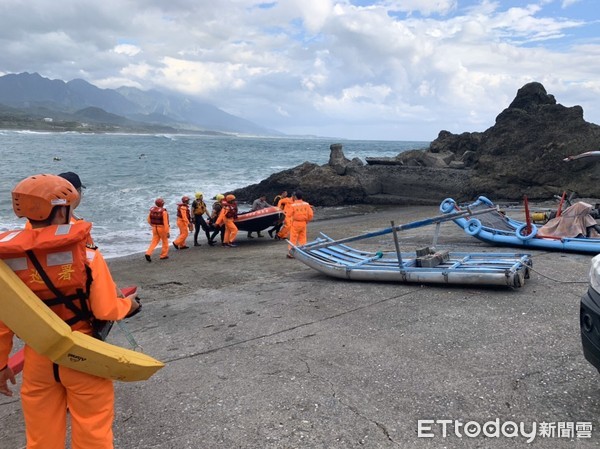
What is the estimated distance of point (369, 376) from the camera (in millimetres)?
4090

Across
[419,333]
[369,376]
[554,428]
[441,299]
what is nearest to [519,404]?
[554,428]

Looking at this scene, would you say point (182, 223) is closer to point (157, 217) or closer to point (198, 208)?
point (198, 208)

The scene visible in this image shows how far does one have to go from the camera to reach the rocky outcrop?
67.0ft

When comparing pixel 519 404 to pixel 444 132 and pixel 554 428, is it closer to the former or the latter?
pixel 554 428

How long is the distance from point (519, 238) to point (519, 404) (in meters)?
6.31

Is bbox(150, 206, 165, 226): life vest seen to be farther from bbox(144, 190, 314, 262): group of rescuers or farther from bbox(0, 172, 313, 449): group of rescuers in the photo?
bbox(0, 172, 313, 449): group of rescuers

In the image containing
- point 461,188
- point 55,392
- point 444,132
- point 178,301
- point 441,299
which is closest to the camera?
point 55,392

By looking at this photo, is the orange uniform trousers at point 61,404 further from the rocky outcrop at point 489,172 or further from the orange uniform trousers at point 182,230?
the rocky outcrop at point 489,172

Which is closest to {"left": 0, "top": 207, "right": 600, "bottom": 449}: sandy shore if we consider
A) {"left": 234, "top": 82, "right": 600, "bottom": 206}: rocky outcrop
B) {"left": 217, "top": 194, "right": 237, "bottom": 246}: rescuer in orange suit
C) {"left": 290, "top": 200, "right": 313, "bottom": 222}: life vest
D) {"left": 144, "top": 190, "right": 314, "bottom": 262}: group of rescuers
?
{"left": 290, "top": 200, "right": 313, "bottom": 222}: life vest

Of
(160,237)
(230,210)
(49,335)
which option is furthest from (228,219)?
(49,335)

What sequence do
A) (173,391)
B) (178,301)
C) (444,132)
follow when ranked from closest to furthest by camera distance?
(173,391)
(178,301)
(444,132)

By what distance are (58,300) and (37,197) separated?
0.53 m

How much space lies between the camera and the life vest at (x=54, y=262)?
235cm

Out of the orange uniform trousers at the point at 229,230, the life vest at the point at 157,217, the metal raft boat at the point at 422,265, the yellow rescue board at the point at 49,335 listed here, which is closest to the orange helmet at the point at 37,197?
the yellow rescue board at the point at 49,335
